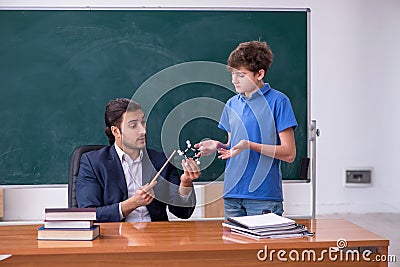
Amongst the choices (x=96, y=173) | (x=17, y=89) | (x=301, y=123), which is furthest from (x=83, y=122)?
(x=96, y=173)

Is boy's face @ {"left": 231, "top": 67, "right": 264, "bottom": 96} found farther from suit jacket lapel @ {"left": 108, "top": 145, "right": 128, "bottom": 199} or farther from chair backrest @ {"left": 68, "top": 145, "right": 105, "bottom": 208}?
chair backrest @ {"left": 68, "top": 145, "right": 105, "bottom": 208}

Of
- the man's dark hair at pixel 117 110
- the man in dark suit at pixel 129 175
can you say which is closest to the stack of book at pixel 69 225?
the man in dark suit at pixel 129 175

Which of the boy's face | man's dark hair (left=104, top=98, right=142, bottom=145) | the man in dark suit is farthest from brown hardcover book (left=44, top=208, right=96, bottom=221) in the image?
the boy's face

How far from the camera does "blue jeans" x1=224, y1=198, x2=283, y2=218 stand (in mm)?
2785

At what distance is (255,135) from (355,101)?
3.08 meters

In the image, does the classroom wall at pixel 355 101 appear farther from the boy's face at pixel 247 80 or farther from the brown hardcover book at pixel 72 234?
the brown hardcover book at pixel 72 234

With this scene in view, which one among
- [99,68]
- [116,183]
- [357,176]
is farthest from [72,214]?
[357,176]

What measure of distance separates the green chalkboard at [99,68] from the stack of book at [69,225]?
7.66 feet

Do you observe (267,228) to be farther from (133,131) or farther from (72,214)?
(133,131)

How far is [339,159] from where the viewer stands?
5.67 metres

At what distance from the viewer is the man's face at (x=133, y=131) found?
2877mm

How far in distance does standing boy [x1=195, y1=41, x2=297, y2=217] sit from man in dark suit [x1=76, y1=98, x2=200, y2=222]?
0.19 metres

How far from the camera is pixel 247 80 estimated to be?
2.81 metres

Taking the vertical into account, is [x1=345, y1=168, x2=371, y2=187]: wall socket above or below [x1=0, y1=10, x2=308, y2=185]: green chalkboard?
below
